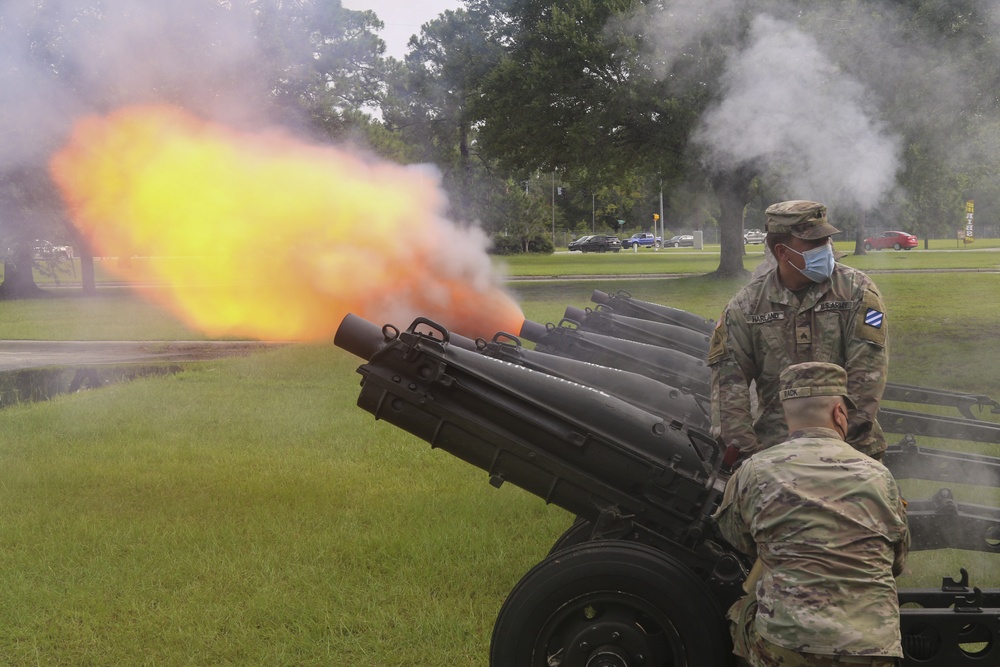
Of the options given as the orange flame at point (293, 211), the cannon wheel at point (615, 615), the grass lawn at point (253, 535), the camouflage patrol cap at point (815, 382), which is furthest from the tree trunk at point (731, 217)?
the camouflage patrol cap at point (815, 382)

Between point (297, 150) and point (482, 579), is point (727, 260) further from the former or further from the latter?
point (482, 579)

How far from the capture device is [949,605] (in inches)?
156

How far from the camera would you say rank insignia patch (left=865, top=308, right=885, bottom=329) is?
4332mm

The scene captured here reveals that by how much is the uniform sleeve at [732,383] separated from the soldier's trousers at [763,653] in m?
0.87

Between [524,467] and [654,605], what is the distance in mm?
941

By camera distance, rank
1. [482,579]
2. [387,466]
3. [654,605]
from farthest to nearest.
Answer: [387,466] → [482,579] → [654,605]

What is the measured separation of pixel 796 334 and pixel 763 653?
Result: 1612mm

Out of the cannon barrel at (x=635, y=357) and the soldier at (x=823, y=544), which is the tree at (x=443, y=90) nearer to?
the cannon barrel at (x=635, y=357)

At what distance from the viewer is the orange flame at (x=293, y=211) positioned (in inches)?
424

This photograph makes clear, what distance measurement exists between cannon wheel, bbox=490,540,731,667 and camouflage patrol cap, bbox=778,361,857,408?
89cm

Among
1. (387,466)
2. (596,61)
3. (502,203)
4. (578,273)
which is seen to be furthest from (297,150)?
(502,203)

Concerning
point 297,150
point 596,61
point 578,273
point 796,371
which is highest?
Answer: point 596,61

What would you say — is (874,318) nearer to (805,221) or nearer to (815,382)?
(805,221)

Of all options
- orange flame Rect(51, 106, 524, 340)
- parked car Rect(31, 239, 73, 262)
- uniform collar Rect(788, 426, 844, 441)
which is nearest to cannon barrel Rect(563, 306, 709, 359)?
orange flame Rect(51, 106, 524, 340)
